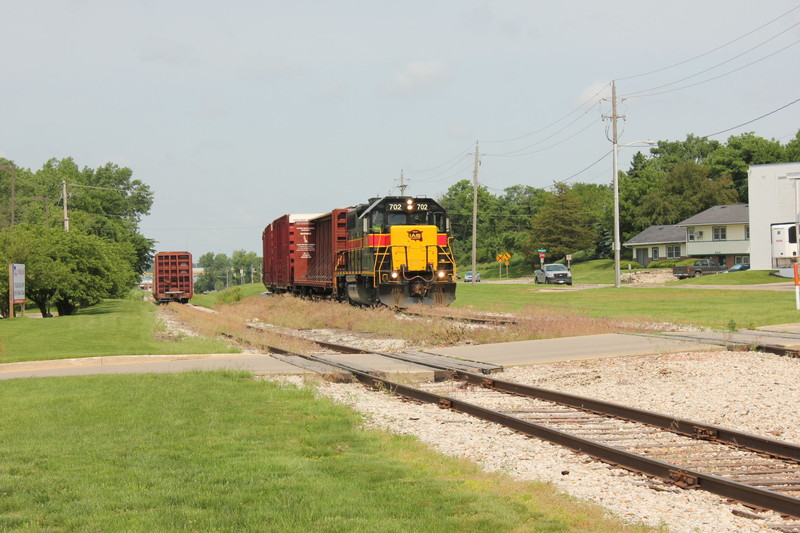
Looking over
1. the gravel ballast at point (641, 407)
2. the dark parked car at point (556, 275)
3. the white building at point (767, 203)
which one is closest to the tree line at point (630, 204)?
the dark parked car at point (556, 275)

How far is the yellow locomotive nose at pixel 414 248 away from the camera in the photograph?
1120 inches

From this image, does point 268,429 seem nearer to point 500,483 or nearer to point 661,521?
point 500,483

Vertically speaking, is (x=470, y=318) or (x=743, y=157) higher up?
A: (x=743, y=157)

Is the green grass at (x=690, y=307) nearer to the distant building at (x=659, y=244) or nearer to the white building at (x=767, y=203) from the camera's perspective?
the white building at (x=767, y=203)

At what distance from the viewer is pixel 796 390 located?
11.2 metres

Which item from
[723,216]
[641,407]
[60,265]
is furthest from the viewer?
[723,216]

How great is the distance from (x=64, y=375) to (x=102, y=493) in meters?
9.21

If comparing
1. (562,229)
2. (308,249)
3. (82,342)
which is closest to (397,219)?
(82,342)

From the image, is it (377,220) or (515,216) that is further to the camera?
(515,216)

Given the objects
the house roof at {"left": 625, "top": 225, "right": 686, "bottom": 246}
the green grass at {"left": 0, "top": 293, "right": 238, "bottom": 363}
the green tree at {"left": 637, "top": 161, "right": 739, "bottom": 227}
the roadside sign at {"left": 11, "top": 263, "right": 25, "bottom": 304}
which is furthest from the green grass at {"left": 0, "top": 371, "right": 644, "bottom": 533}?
the green tree at {"left": 637, "top": 161, "right": 739, "bottom": 227}

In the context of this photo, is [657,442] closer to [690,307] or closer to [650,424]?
[650,424]

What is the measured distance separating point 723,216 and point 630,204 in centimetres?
2835

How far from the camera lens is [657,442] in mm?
8477

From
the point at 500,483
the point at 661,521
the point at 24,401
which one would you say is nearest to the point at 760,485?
the point at 661,521
